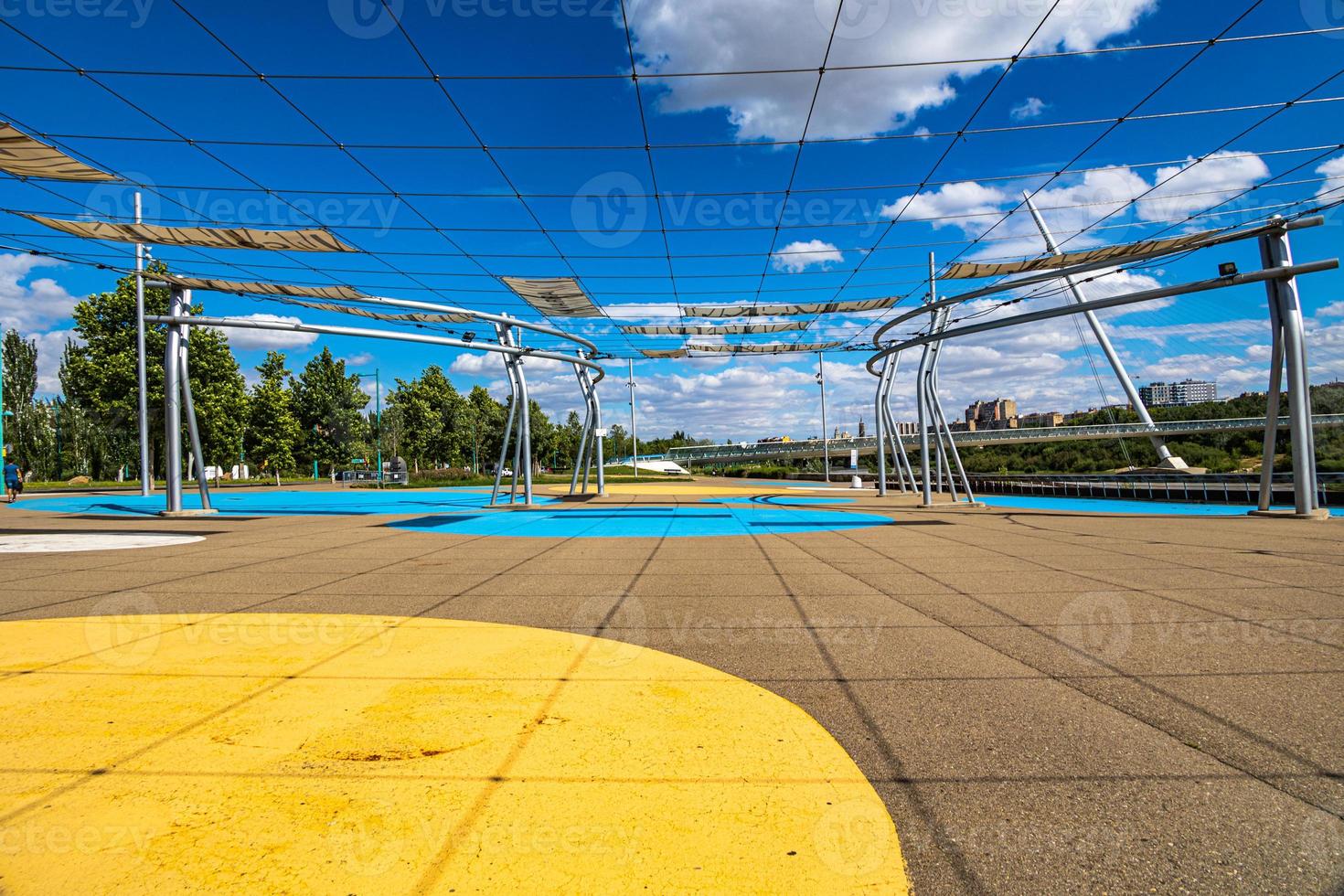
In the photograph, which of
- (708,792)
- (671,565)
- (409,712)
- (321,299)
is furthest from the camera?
(321,299)

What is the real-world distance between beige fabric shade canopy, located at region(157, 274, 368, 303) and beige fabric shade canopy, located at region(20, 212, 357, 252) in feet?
9.85

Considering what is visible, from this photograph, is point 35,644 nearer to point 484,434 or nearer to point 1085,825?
point 1085,825

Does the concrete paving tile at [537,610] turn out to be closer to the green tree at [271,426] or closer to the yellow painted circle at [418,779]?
the yellow painted circle at [418,779]

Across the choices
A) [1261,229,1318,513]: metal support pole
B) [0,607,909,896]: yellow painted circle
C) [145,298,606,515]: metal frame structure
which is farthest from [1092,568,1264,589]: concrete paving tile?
[145,298,606,515]: metal frame structure

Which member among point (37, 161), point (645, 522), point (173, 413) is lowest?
point (645, 522)

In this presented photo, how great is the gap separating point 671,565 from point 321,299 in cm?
1689

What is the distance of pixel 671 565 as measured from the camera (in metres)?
10.7

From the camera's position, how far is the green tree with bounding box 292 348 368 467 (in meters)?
65.8

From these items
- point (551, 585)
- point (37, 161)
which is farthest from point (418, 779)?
point (37, 161)

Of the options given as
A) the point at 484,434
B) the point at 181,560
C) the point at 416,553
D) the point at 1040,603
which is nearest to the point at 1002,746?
the point at 1040,603

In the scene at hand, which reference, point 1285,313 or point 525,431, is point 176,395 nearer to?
point 525,431

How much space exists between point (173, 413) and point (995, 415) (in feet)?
530

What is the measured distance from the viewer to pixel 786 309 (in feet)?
82.0

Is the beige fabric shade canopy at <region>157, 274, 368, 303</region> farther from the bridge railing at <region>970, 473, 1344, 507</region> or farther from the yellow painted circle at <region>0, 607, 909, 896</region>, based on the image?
the bridge railing at <region>970, 473, 1344, 507</region>
